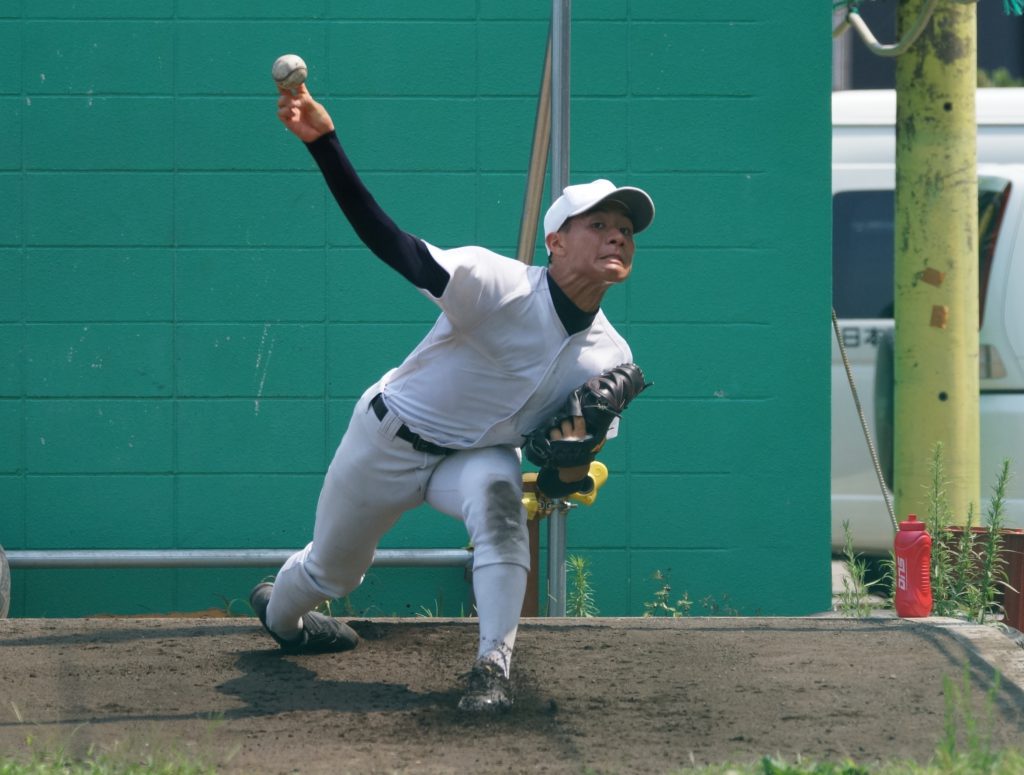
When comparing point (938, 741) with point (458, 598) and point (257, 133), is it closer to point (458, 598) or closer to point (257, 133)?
point (458, 598)

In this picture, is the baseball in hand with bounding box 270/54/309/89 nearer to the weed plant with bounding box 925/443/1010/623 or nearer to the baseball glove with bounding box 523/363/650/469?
the baseball glove with bounding box 523/363/650/469

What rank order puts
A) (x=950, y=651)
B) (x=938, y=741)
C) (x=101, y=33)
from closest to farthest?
(x=938, y=741) → (x=950, y=651) → (x=101, y=33)

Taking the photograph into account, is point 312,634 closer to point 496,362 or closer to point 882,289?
point 496,362

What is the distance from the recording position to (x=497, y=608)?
13.7ft

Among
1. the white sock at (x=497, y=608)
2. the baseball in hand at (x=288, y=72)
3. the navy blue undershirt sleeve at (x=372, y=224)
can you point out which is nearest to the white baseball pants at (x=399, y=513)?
the white sock at (x=497, y=608)

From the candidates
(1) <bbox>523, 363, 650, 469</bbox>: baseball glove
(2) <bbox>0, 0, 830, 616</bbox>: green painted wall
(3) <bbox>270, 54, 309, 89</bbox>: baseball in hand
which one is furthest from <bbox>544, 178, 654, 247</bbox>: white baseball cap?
(2) <bbox>0, 0, 830, 616</bbox>: green painted wall

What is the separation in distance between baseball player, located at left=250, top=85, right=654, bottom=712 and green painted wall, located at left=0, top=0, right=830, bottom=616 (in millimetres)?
2028

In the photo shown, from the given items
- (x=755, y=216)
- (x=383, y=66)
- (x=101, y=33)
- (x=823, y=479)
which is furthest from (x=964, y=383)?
(x=101, y=33)

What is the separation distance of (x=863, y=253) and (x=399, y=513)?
4.48 metres

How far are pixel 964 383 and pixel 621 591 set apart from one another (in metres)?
1.74

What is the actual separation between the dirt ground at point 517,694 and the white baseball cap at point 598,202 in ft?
4.36

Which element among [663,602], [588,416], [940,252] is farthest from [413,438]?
[940,252]

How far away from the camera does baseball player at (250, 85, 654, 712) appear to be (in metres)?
4.19

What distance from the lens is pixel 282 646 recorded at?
4.86 m
